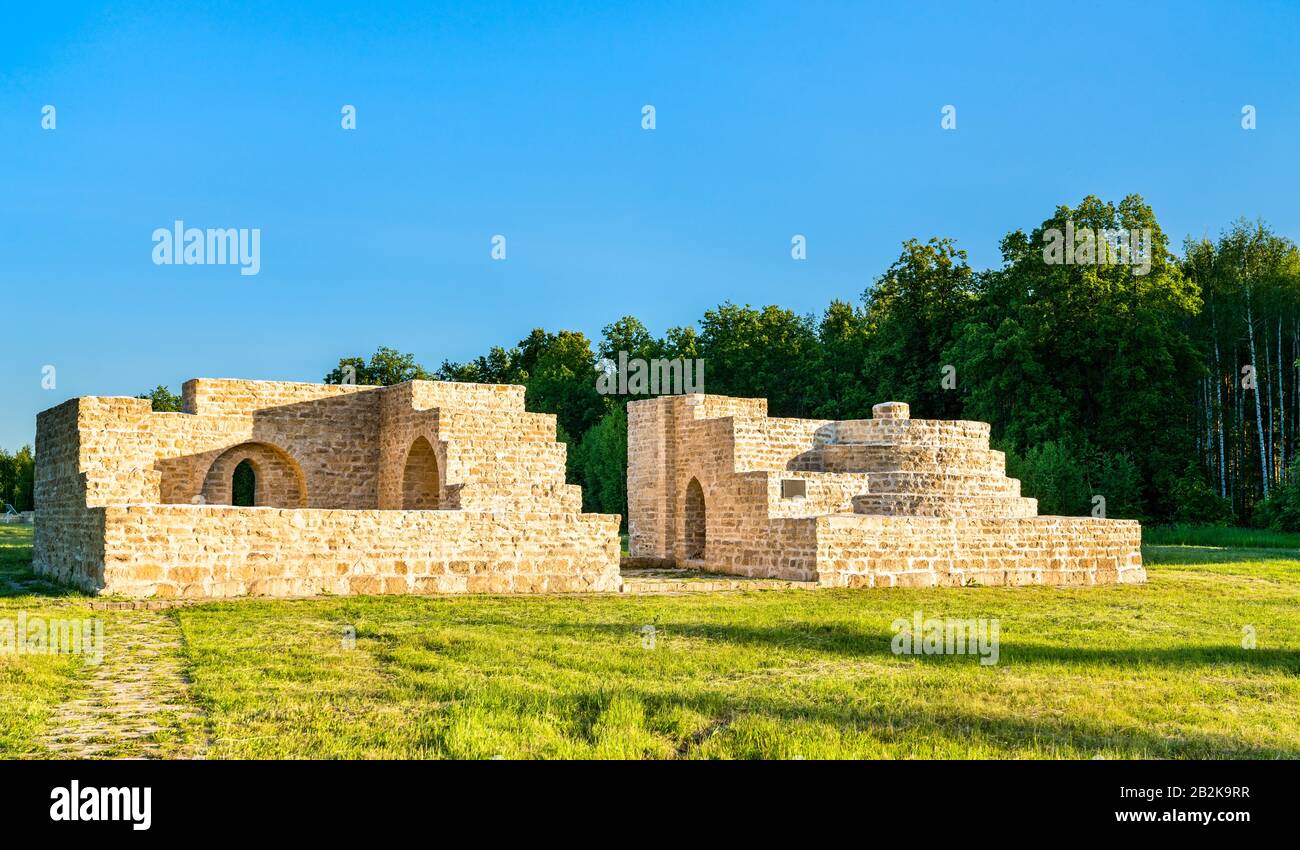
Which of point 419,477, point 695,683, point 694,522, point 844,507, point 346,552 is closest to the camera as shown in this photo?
point 695,683

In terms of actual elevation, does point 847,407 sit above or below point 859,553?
above

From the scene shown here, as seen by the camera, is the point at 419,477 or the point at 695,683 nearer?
the point at 695,683

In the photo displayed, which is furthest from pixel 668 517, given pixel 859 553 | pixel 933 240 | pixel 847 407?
pixel 933 240

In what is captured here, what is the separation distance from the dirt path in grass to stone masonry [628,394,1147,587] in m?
11.1

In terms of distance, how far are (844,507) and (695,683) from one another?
1316 centimetres

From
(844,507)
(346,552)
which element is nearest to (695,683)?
(346,552)

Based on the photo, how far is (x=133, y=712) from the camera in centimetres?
684

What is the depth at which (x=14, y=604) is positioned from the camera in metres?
13.0

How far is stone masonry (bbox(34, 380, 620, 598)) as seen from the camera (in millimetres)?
14070

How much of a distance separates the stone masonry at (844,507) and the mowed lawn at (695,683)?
14.4 ft

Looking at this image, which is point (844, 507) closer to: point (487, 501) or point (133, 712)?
point (487, 501)

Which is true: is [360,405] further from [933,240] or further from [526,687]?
[933,240]

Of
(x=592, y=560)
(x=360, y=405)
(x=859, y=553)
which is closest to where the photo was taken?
(x=592, y=560)

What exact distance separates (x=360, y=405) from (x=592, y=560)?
7.99 metres
